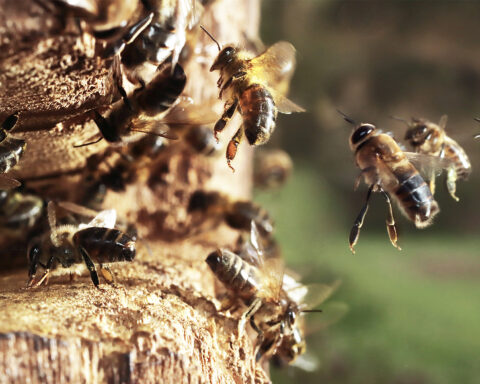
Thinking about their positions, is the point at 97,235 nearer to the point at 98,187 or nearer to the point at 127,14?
the point at 98,187

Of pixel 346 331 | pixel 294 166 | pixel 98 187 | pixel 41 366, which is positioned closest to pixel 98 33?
pixel 41 366

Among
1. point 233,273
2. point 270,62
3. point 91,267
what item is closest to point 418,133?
point 270,62

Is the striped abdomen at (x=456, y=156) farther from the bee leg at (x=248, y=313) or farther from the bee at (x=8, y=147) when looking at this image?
the bee at (x=8, y=147)

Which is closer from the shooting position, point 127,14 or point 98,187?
point 127,14

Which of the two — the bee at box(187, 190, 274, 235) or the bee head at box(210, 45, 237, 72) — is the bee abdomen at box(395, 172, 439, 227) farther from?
the bee at box(187, 190, 274, 235)

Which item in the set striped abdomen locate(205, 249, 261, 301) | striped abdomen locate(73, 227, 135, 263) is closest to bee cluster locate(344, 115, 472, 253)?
striped abdomen locate(205, 249, 261, 301)

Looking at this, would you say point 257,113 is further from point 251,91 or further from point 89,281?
point 89,281
